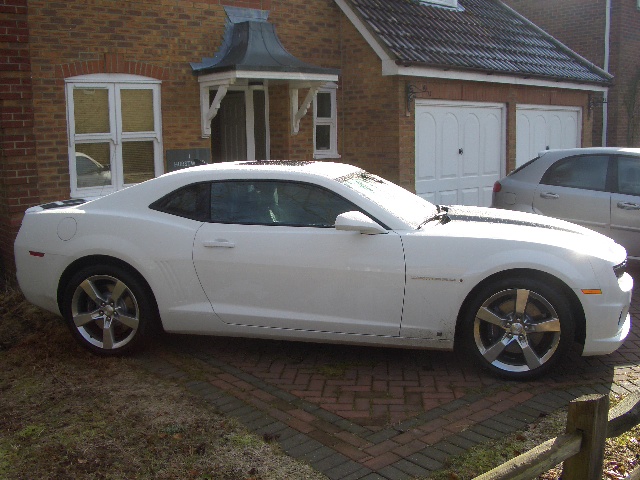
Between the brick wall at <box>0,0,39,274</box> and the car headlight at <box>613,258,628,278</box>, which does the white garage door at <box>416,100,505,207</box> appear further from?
the car headlight at <box>613,258,628,278</box>

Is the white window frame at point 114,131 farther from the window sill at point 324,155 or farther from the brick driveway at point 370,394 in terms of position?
the brick driveway at point 370,394

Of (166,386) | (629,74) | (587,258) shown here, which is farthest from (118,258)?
(629,74)

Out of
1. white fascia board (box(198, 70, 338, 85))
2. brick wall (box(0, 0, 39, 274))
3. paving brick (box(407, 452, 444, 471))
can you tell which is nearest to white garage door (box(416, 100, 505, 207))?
white fascia board (box(198, 70, 338, 85))

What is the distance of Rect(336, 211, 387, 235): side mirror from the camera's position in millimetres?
5258

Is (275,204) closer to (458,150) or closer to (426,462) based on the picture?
(426,462)

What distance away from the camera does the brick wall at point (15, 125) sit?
8.23 m

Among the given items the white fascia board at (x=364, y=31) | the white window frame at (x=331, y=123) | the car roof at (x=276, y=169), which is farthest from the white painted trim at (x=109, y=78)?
the car roof at (x=276, y=169)

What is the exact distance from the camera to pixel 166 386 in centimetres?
521

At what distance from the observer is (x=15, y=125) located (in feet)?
27.5

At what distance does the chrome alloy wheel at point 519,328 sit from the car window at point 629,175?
4.09m

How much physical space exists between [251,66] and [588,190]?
445 centimetres

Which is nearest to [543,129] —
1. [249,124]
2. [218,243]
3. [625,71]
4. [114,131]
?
[625,71]

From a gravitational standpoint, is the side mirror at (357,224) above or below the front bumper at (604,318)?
above

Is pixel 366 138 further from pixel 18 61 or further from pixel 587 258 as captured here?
pixel 587 258
